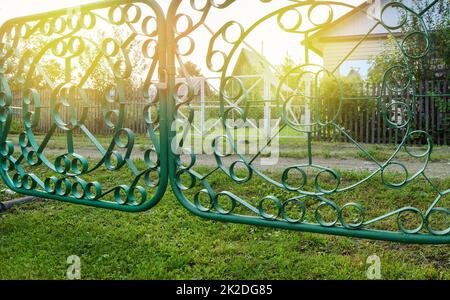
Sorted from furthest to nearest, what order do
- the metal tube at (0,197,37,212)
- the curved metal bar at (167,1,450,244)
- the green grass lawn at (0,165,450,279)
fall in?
1. the metal tube at (0,197,37,212)
2. the green grass lawn at (0,165,450,279)
3. the curved metal bar at (167,1,450,244)

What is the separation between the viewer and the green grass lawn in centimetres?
209

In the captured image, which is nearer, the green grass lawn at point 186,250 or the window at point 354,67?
the green grass lawn at point 186,250

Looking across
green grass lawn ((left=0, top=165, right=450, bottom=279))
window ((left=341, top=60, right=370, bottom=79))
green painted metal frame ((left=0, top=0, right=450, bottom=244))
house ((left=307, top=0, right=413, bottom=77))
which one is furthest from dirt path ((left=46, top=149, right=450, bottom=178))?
house ((left=307, top=0, right=413, bottom=77))

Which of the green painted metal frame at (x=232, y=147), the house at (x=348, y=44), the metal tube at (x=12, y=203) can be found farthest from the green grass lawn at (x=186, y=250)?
the house at (x=348, y=44)

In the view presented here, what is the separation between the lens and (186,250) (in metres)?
2.38

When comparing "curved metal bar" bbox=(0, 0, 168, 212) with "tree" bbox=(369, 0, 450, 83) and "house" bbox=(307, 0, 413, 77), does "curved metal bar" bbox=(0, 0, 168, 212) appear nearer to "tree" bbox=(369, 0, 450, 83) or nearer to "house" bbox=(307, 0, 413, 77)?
"tree" bbox=(369, 0, 450, 83)

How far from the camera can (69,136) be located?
2.49 meters

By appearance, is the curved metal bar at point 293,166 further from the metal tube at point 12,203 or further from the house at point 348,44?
the house at point 348,44

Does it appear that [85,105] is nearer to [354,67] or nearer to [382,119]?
[382,119]

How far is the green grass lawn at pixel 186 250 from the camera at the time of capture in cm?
209

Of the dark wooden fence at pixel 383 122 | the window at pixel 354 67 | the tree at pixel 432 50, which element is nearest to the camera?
the dark wooden fence at pixel 383 122
